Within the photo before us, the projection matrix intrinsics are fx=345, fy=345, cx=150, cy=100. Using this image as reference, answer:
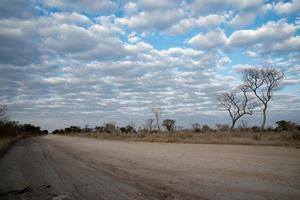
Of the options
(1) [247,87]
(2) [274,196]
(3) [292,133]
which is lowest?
(2) [274,196]

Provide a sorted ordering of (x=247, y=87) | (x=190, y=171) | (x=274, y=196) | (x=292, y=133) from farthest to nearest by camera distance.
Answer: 1. (x=247, y=87)
2. (x=292, y=133)
3. (x=190, y=171)
4. (x=274, y=196)

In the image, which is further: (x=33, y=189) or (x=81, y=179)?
(x=81, y=179)

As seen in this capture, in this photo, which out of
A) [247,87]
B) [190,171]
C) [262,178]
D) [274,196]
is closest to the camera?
[274,196]

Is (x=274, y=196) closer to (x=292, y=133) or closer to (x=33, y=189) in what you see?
(x=33, y=189)

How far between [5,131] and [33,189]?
46.0 metres

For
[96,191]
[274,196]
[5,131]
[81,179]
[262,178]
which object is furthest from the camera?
[5,131]

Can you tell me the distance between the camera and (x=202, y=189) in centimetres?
994

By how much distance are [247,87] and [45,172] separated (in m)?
52.6

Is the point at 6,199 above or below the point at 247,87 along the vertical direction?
below

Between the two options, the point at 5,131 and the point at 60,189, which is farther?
the point at 5,131

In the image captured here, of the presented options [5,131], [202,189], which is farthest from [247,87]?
[202,189]

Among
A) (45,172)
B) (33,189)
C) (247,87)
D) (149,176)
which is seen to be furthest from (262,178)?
(247,87)

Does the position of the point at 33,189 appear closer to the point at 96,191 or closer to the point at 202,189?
the point at 96,191

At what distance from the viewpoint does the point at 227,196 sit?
888cm
